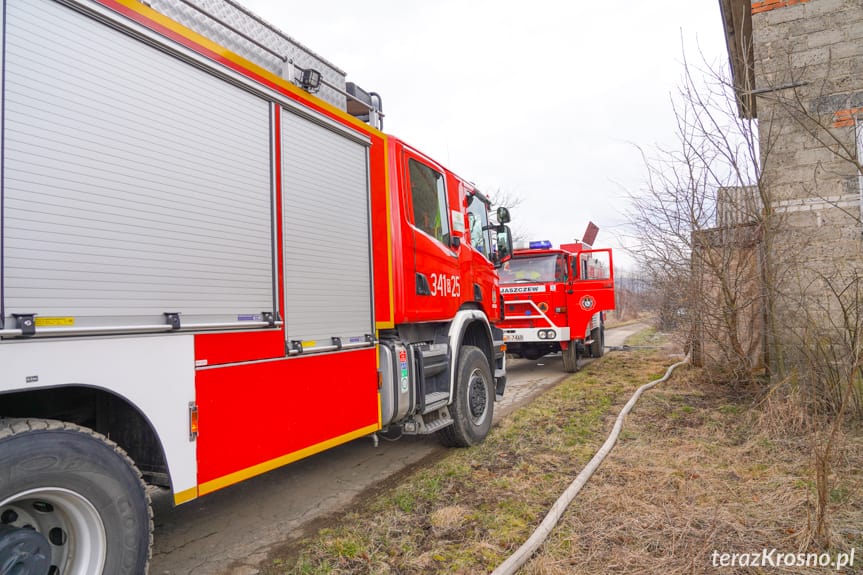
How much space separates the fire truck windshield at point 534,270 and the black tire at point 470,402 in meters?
5.18

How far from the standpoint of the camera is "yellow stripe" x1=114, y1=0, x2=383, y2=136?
251 cm

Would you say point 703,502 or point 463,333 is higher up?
point 463,333

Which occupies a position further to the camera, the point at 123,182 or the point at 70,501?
the point at 123,182

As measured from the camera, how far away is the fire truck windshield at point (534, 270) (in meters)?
10.6

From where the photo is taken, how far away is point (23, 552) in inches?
76.1

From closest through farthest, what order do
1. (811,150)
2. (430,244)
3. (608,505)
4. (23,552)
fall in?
1. (23,552)
2. (608,505)
3. (430,244)
4. (811,150)

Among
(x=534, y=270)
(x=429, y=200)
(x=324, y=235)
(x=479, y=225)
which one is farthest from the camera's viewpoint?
(x=534, y=270)

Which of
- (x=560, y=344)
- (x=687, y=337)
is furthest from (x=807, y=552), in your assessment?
(x=560, y=344)

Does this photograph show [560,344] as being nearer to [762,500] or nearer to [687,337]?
[687,337]

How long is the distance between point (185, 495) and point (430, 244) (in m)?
2.92

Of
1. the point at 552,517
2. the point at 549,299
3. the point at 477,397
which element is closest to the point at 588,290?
the point at 549,299

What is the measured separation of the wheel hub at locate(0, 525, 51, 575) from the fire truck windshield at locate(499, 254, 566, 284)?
9382mm

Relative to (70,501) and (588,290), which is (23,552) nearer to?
(70,501)

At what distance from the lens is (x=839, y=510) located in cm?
322
